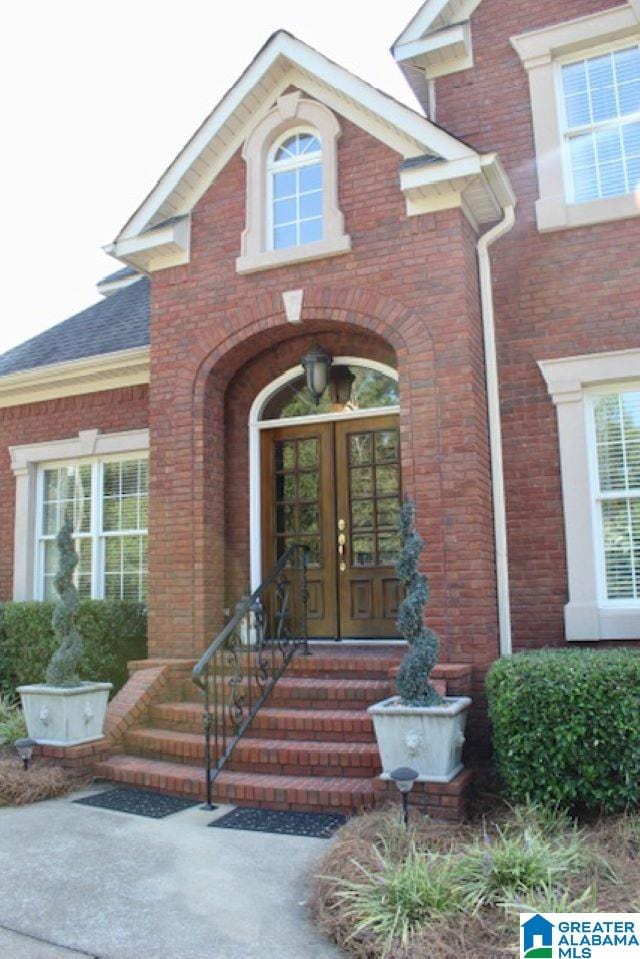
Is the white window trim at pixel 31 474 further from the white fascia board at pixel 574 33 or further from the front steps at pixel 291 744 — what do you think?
the white fascia board at pixel 574 33

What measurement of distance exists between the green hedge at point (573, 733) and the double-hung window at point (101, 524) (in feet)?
18.7

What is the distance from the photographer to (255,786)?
5.80m

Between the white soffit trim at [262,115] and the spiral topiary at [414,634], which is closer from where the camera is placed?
the spiral topiary at [414,634]

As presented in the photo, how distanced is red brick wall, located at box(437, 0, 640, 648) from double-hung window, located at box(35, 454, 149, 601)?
462 centimetres

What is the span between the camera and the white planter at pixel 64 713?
6.56 m

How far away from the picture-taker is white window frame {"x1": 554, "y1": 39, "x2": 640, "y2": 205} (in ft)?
25.4

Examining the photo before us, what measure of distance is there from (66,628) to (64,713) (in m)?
0.78

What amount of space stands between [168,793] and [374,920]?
293cm

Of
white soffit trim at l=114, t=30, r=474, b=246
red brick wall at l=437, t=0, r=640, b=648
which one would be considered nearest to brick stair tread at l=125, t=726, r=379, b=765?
red brick wall at l=437, t=0, r=640, b=648

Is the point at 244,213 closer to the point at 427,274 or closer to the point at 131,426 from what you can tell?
the point at 427,274

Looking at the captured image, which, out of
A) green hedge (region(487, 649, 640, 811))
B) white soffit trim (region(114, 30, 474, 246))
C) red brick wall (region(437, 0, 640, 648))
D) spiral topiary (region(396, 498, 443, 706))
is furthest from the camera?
white soffit trim (region(114, 30, 474, 246))

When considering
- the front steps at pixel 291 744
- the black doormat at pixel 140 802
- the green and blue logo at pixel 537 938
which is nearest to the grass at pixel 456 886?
the green and blue logo at pixel 537 938

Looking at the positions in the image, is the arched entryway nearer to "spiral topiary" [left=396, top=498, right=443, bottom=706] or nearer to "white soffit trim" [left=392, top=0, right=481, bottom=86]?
"spiral topiary" [left=396, top=498, right=443, bottom=706]

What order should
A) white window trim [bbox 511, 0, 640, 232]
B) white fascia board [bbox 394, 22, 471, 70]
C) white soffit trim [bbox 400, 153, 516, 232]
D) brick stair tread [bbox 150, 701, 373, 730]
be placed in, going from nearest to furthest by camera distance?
brick stair tread [bbox 150, 701, 373, 730], white soffit trim [bbox 400, 153, 516, 232], white window trim [bbox 511, 0, 640, 232], white fascia board [bbox 394, 22, 471, 70]
